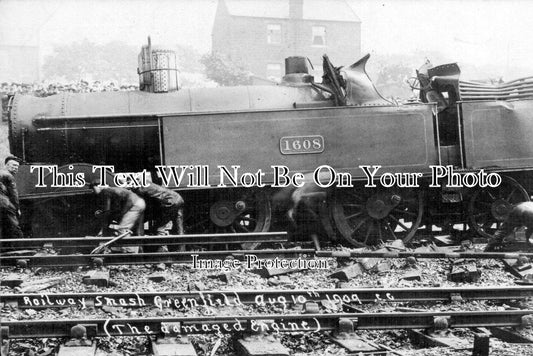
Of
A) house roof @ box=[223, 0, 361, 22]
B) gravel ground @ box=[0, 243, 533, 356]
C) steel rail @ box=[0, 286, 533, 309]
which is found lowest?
gravel ground @ box=[0, 243, 533, 356]

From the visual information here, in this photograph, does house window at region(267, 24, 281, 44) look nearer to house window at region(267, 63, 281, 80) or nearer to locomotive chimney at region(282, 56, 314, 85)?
house window at region(267, 63, 281, 80)

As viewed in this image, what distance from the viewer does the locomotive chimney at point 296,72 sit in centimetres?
883

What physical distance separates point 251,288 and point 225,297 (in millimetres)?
1292

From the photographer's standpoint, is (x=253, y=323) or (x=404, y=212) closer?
(x=253, y=323)

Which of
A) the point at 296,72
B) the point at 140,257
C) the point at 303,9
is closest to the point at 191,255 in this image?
the point at 140,257

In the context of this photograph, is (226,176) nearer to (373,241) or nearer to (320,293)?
(373,241)

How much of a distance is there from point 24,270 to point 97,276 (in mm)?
1072

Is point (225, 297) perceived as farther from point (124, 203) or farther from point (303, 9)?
point (303, 9)

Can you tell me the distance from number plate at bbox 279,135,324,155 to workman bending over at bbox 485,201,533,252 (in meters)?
2.55

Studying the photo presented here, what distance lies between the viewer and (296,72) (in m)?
9.00

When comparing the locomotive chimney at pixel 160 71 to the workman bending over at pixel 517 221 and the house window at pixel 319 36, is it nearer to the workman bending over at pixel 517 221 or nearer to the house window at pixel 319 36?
the workman bending over at pixel 517 221

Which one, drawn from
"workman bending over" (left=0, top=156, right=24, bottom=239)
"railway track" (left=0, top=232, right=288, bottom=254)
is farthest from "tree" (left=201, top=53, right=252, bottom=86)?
"railway track" (left=0, top=232, right=288, bottom=254)

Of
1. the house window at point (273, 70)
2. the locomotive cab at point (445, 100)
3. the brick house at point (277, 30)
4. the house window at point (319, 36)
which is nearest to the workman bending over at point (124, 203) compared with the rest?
the locomotive cab at point (445, 100)

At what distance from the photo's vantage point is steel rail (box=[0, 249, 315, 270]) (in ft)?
21.1
